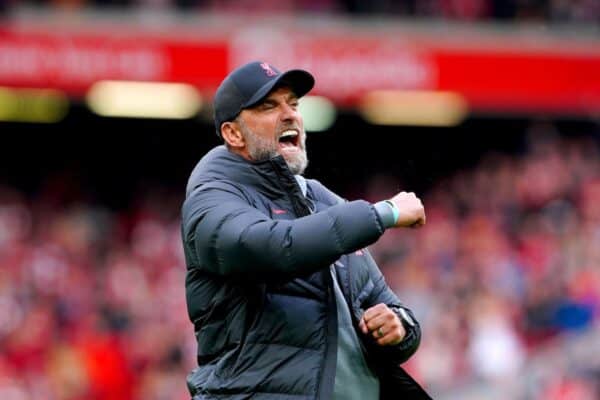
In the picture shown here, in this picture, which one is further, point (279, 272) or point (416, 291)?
point (416, 291)

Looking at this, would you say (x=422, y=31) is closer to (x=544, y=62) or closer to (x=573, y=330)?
(x=544, y=62)

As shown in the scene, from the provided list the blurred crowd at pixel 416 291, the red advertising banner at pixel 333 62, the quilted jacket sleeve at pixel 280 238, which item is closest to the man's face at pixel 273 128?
the quilted jacket sleeve at pixel 280 238

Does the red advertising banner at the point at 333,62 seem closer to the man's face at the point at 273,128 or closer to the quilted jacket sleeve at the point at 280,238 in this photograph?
the man's face at the point at 273,128

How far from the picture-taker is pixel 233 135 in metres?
4.16

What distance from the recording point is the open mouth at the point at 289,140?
4156 mm

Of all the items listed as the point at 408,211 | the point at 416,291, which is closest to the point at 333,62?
the point at 416,291

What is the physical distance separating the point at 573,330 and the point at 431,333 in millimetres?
1172

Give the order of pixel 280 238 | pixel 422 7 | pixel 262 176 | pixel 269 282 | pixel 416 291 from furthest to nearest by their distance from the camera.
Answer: pixel 422 7 → pixel 416 291 → pixel 262 176 → pixel 269 282 → pixel 280 238

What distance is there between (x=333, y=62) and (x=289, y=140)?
36.0 ft

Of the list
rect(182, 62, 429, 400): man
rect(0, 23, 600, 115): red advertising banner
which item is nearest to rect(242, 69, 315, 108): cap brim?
rect(182, 62, 429, 400): man

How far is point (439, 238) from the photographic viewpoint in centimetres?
1329

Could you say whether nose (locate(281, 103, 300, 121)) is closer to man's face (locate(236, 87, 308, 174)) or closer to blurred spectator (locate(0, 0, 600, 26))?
man's face (locate(236, 87, 308, 174))

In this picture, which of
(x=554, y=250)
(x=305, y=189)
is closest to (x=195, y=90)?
(x=554, y=250)

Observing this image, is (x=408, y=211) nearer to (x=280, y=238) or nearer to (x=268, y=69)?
(x=280, y=238)
